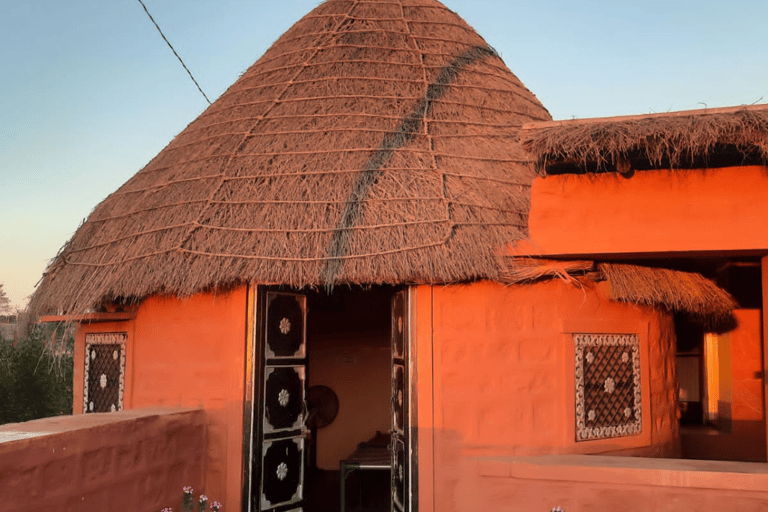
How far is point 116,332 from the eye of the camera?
21.6 ft

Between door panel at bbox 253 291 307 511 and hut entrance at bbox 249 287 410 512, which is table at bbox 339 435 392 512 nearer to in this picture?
hut entrance at bbox 249 287 410 512

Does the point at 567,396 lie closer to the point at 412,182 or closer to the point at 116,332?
the point at 412,182

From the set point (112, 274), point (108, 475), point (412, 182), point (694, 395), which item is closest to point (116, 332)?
point (112, 274)

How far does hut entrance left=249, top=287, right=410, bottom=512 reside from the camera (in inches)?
230

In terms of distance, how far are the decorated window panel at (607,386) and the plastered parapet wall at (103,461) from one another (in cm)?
287

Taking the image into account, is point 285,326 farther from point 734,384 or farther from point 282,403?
point 734,384

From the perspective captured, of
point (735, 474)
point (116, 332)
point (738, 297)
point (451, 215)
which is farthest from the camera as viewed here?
point (738, 297)

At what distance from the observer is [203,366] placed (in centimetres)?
593

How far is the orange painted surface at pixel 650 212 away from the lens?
17.1ft

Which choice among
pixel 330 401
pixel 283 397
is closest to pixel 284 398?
pixel 283 397

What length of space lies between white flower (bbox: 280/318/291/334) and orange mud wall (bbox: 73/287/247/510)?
356 millimetres

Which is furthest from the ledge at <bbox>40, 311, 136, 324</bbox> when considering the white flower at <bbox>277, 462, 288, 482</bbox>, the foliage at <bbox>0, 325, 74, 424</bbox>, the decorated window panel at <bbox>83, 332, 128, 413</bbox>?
the foliage at <bbox>0, 325, 74, 424</bbox>

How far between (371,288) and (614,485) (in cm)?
237

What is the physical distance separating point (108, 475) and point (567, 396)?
3225mm
